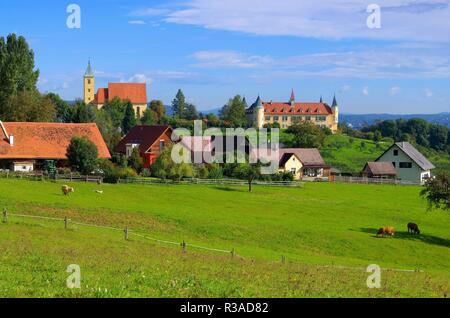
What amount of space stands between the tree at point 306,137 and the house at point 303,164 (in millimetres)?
13587

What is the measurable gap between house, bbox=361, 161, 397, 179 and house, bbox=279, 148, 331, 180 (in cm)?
602

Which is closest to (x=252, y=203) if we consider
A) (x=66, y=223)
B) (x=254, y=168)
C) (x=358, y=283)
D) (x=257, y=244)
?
(x=254, y=168)

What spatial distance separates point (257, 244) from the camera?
37.2 meters

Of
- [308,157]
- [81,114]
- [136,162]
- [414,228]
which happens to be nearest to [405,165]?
[308,157]

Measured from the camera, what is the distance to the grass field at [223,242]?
1639cm

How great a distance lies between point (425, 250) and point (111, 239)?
20.2m

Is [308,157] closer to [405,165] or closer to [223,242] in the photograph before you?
[405,165]

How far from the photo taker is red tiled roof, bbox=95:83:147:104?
17188 cm

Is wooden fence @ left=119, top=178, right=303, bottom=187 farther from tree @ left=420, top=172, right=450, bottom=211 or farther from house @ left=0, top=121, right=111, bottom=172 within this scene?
tree @ left=420, top=172, right=450, bottom=211

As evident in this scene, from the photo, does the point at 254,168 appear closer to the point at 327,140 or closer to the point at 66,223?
the point at 66,223

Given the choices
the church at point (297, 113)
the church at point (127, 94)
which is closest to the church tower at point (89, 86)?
the church at point (127, 94)

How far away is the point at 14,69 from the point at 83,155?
2628 centimetres

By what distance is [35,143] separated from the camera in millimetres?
75000

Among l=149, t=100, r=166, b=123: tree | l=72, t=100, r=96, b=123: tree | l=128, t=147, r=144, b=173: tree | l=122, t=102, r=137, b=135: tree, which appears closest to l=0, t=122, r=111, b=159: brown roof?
l=128, t=147, r=144, b=173: tree
